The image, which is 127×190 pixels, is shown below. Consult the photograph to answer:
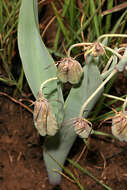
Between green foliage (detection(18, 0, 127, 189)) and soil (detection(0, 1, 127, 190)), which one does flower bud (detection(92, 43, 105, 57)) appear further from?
soil (detection(0, 1, 127, 190))

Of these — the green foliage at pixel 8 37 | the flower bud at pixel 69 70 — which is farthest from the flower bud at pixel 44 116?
the green foliage at pixel 8 37

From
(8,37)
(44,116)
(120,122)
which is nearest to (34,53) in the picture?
(44,116)

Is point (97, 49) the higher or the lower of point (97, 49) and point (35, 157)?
the higher

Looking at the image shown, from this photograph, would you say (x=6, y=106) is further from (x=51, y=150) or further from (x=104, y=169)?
(x=104, y=169)

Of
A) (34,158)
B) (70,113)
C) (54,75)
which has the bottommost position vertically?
(34,158)

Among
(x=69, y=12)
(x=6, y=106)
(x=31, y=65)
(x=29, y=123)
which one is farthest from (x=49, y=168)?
(x=69, y=12)

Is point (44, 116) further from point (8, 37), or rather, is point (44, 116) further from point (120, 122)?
point (8, 37)

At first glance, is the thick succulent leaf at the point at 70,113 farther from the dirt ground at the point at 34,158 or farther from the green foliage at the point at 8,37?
the green foliage at the point at 8,37
